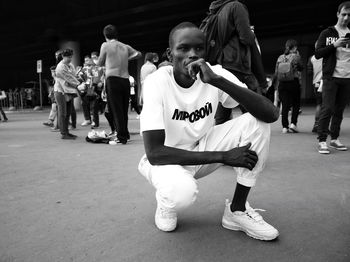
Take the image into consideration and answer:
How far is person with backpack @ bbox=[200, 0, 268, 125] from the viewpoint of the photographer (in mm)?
3332

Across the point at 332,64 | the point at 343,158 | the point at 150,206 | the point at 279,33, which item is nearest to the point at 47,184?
the point at 150,206

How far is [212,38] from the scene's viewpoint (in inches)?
135

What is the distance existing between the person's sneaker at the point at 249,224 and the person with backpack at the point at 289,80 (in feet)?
15.6

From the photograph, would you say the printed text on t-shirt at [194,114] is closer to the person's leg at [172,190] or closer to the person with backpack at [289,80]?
the person's leg at [172,190]

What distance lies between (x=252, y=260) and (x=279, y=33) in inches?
849

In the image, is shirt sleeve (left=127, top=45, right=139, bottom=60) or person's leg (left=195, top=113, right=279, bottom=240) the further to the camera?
shirt sleeve (left=127, top=45, right=139, bottom=60)

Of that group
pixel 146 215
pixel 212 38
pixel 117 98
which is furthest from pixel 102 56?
pixel 146 215

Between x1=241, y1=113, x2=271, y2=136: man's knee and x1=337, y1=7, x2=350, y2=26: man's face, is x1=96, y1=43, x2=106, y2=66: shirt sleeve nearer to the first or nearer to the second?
x1=337, y1=7, x2=350, y2=26: man's face

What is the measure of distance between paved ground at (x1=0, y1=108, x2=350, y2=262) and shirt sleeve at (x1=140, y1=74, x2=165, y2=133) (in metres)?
0.73

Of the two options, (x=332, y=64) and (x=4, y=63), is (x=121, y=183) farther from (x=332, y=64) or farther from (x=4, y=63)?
(x=4, y=63)

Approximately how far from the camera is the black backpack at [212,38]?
3.43 metres

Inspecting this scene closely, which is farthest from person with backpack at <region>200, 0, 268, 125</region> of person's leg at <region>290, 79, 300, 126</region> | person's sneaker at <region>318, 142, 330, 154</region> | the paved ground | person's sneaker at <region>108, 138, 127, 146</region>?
person's leg at <region>290, 79, 300, 126</region>

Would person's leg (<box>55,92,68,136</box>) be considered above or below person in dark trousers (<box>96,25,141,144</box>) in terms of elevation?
below

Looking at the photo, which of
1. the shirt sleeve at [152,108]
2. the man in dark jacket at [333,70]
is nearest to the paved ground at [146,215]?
the man in dark jacket at [333,70]
